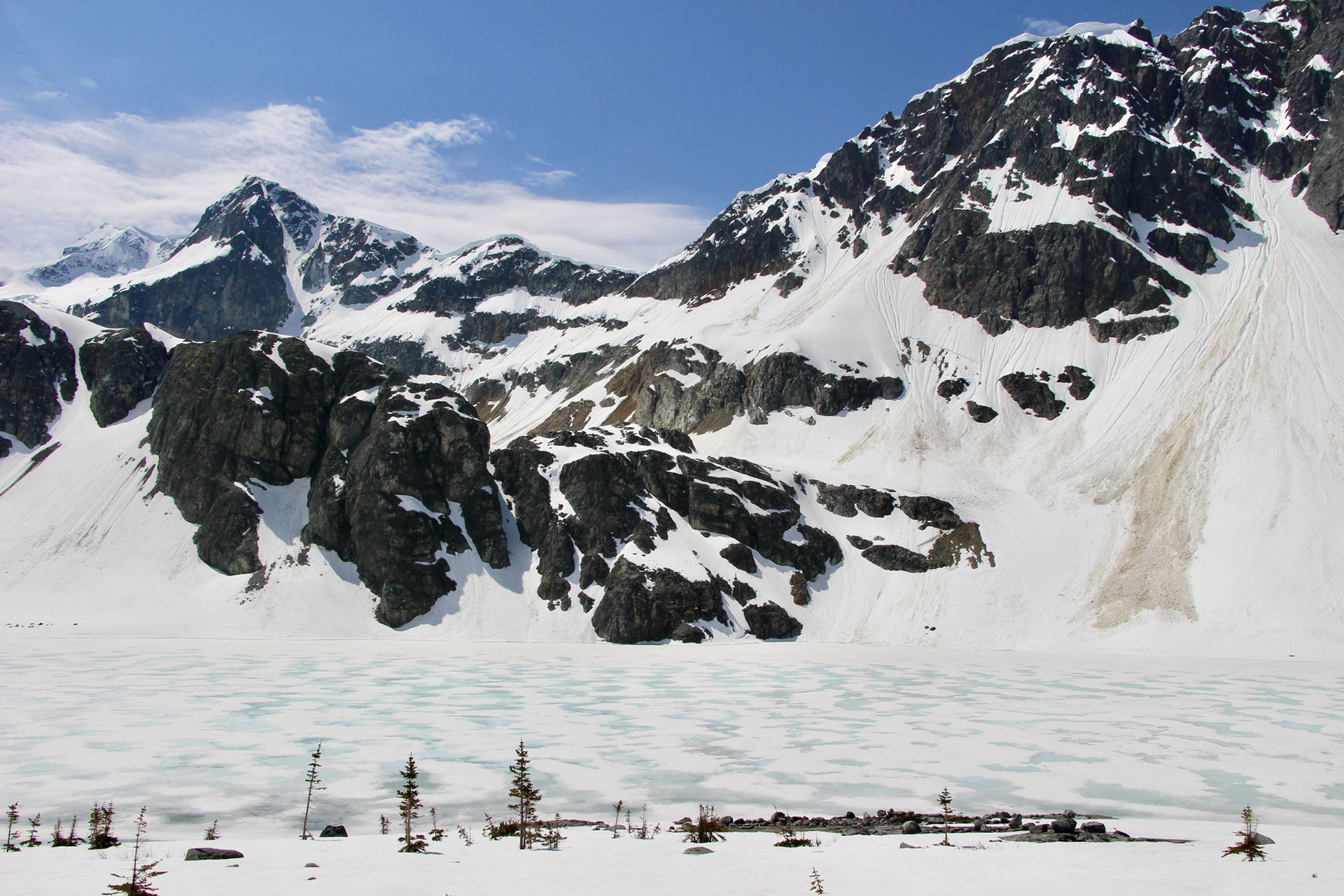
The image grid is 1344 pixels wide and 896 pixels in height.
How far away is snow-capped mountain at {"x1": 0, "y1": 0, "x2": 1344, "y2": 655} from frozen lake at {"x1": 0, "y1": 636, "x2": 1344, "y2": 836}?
961 inches

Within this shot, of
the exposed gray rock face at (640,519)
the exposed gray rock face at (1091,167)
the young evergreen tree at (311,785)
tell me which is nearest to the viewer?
the young evergreen tree at (311,785)

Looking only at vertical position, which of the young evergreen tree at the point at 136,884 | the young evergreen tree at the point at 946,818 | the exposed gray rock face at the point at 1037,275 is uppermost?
the exposed gray rock face at the point at 1037,275

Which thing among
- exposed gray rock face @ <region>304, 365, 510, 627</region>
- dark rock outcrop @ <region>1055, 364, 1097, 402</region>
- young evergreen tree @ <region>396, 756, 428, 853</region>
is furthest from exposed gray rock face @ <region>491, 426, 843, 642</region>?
young evergreen tree @ <region>396, 756, 428, 853</region>

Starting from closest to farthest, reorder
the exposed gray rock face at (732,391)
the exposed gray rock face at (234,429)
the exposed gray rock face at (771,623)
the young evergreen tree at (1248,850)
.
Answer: the young evergreen tree at (1248,850)
the exposed gray rock face at (771,623)
the exposed gray rock face at (234,429)
the exposed gray rock face at (732,391)

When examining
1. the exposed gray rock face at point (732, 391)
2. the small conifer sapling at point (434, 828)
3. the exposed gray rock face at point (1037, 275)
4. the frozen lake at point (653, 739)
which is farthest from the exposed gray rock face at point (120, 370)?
the exposed gray rock face at point (1037, 275)

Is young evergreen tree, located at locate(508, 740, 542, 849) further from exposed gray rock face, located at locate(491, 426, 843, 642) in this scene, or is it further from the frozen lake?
exposed gray rock face, located at locate(491, 426, 843, 642)

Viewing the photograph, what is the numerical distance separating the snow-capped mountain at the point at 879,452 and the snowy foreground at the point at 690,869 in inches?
2071

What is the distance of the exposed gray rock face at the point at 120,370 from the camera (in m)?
87.0

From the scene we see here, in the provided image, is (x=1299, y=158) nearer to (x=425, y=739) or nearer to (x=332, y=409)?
(x=332, y=409)

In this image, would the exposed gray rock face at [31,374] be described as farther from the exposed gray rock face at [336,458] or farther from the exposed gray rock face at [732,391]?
the exposed gray rock face at [732,391]

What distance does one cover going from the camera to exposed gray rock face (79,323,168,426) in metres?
87.0

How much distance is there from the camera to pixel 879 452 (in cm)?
10319

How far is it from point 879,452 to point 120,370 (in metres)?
90.0

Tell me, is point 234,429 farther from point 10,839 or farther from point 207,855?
point 207,855
